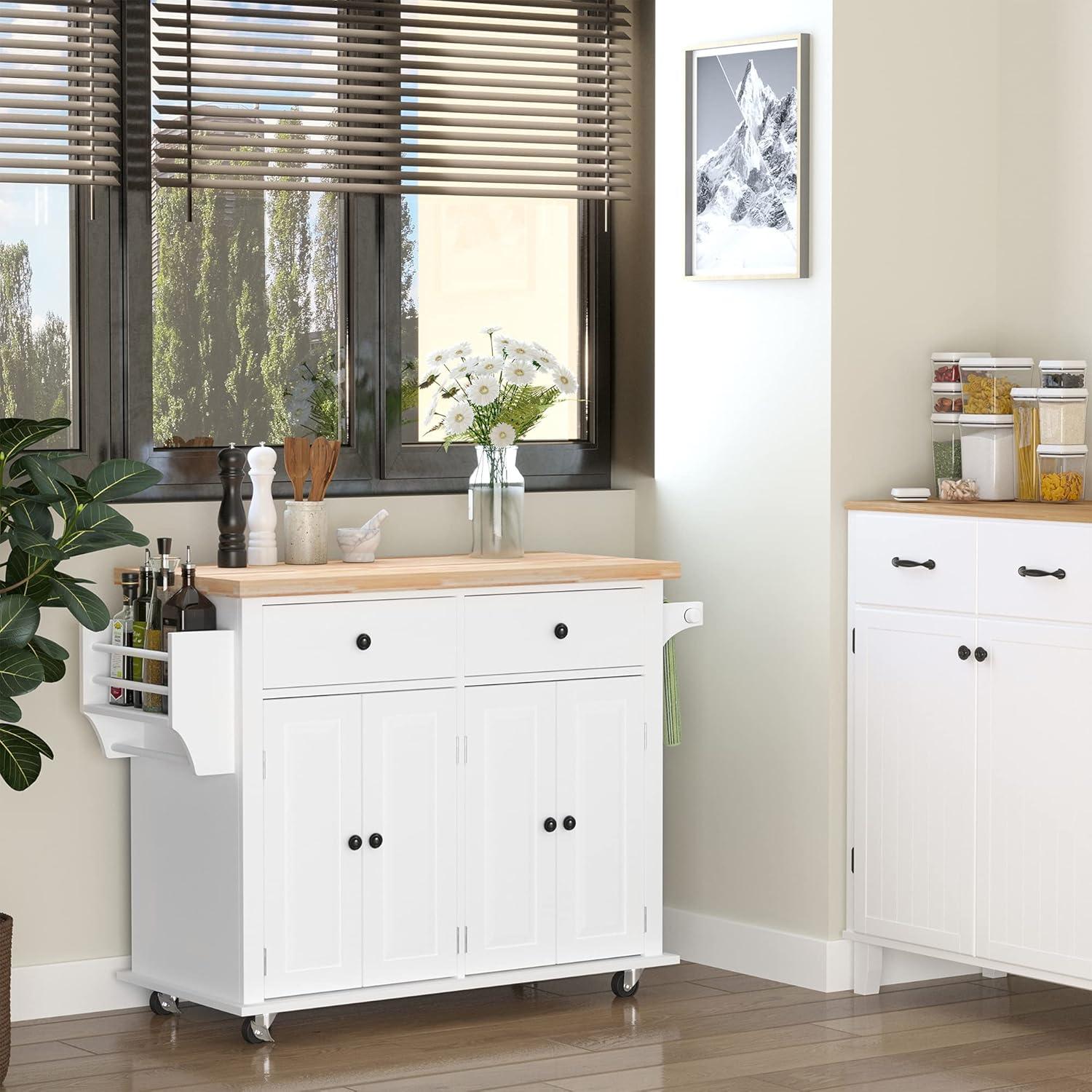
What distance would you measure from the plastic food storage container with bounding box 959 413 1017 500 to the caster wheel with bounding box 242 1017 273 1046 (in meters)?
1.81

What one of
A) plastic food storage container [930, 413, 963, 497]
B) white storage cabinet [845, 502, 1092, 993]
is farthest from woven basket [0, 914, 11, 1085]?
plastic food storage container [930, 413, 963, 497]

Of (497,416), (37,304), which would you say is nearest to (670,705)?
(497,416)

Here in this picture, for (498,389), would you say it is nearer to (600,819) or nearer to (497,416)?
(497,416)

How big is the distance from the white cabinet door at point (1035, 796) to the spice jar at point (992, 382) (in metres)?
0.50

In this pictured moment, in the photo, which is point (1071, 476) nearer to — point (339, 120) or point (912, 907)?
point (912, 907)

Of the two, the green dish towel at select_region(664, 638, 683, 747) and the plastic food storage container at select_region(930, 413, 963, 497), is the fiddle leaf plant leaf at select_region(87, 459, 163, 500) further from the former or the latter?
the plastic food storage container at select_region(930, 413, 963, 497)

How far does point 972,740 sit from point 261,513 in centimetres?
151

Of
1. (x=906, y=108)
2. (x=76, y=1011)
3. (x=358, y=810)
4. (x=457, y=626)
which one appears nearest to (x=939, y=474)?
(x=906, y=108)

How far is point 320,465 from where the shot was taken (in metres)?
4.02

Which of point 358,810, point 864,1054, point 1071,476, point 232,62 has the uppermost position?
point 232,62

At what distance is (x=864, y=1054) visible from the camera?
3.65 metres

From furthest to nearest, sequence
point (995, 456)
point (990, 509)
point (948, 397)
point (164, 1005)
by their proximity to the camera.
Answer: point (948, 397) → point (995, 456) → point (164, 1005) → point (990, 509)

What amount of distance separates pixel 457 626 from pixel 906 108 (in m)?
1.47

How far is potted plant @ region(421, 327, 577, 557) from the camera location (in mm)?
4066
